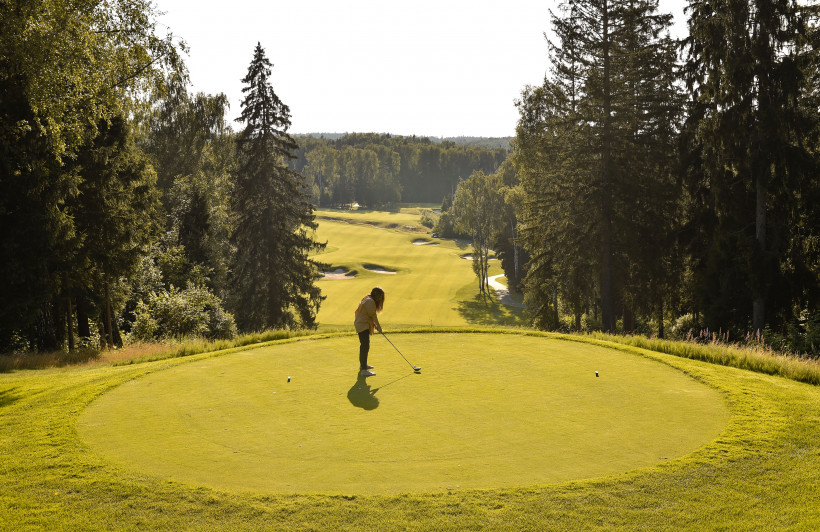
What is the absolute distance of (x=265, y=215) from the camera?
3347cm

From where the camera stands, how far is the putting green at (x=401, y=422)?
21.9ft

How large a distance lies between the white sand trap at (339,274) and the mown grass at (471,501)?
57.5 metres

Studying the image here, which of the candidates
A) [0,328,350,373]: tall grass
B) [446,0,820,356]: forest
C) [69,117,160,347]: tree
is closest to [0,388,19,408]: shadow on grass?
[0,328,350,373]: tall grass

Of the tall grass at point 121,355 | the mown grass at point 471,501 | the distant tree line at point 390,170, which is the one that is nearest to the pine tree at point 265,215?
the tall grass at point 121,355

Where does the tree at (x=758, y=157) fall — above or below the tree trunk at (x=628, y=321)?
above

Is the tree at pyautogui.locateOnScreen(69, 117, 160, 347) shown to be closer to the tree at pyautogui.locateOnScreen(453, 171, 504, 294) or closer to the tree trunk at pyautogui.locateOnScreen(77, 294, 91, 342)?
the tree trunk at pyautogui.locateOnScreen(77, 294, 91, 342)

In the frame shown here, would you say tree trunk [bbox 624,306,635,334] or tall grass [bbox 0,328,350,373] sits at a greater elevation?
tall grass [bbox 0,328,350,373]

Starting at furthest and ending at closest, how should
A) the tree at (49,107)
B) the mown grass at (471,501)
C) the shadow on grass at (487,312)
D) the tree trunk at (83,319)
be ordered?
the shadow on grass at (487,312), the tree trunk at (83,319), the tree at (49,107), the mown grass at (471,501)

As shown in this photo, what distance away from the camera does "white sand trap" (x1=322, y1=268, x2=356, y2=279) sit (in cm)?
6525

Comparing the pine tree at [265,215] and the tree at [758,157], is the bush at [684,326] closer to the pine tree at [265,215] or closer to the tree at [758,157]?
the tree at [758,157]

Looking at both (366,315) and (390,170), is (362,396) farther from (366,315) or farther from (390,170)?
(390,170)

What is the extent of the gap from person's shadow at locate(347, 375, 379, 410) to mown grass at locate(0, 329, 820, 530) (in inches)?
120

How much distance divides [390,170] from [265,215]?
12758cm

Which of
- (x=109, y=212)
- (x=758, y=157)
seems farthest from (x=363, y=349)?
(x=758, y=157)
